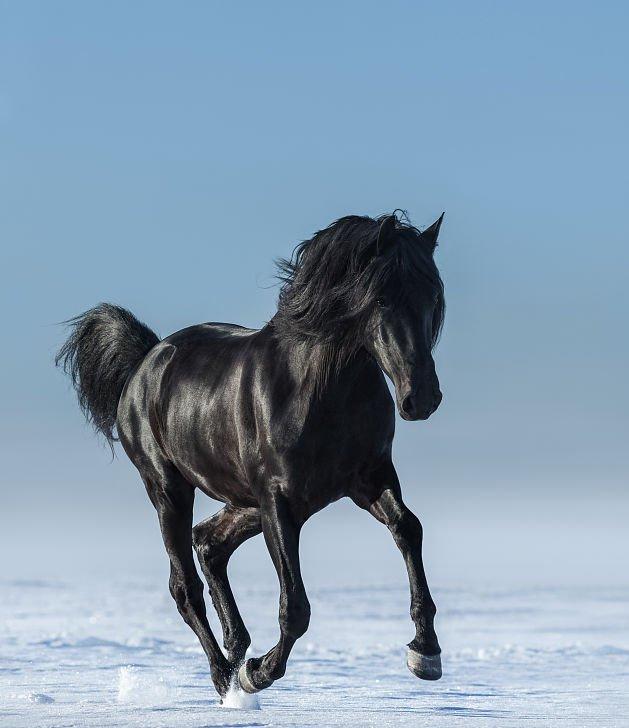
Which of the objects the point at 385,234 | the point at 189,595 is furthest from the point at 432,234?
the point at 189,595

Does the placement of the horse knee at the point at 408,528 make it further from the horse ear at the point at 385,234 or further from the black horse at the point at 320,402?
the horse ear at the point at 385,234

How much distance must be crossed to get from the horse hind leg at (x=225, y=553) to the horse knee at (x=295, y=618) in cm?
132

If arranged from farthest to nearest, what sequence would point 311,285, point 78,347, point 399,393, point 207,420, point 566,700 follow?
point 78,347 → point 566,700 → point 207,420 → point 311,285 → point 399,393

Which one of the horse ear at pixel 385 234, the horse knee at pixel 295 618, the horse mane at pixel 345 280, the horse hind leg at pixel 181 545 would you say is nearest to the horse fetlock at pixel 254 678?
the horse knee at pixel 295 618

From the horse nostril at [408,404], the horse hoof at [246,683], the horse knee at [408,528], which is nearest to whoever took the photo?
the horse nostril at [408,404]

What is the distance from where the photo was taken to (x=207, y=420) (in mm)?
7070

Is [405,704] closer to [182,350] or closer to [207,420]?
[207,420]

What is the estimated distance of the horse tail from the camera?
8586mm

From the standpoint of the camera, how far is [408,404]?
5777 millimetres

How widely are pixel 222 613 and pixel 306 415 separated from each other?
6.06 ft

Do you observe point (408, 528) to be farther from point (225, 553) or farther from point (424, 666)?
point (225, 553)

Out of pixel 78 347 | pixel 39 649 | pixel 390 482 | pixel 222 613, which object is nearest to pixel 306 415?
pixel 390 482

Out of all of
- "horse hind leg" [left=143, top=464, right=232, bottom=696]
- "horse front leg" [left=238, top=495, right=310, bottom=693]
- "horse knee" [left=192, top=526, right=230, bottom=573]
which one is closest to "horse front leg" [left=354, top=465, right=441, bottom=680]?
"horse front leg" [left=238, top=495, right=310, bottom=693]

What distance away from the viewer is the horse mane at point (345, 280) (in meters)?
6.01
